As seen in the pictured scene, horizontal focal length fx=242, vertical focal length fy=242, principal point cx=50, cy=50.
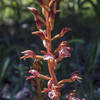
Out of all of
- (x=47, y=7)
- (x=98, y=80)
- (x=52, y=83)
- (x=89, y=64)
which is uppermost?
(x=47, y=7)

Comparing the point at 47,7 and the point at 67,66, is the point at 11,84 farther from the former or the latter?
the point at 47,7

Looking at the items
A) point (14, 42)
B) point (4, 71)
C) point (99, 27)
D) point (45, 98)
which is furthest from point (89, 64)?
point (14, 42)

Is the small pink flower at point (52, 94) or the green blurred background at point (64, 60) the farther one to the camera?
the green blurred background at point (64, 60)

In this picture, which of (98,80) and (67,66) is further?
(98,80)

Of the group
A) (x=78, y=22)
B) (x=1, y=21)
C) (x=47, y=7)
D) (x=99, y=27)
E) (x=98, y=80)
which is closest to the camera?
(x=47, y=7)

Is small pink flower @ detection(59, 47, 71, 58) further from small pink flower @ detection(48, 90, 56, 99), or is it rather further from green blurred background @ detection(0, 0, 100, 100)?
green blurred background @ detection(0, 0, 100, 100)

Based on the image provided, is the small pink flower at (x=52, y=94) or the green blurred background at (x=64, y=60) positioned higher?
the small pink flower at (x=52, y=94)

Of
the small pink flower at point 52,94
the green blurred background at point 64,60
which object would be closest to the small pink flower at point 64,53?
the small pink flower at point 52,94

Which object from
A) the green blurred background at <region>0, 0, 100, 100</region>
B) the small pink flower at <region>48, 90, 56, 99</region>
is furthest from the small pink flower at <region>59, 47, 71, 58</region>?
the green blurred background at <region>0, 0, 100, 100</region>

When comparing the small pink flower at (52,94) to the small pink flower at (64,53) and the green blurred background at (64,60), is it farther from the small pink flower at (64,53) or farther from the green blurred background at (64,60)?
the green blurred background at (64,60)
